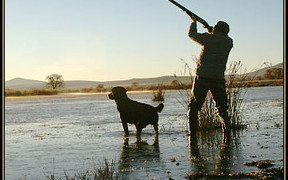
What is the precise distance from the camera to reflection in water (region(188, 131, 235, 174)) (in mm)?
5206

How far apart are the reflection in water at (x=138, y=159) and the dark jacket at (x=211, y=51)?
1618 millimetres

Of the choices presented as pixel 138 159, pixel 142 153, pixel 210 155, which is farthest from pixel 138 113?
pixel 210 155

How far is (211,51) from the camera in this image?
23.4 ft

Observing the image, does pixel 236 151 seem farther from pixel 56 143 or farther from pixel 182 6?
pixel 56 143

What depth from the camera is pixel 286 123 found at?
17.1 ft

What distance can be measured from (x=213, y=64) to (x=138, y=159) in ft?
7.33

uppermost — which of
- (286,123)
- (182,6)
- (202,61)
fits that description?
(182,6)

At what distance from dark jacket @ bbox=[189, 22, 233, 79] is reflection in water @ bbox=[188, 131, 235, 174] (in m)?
1.22

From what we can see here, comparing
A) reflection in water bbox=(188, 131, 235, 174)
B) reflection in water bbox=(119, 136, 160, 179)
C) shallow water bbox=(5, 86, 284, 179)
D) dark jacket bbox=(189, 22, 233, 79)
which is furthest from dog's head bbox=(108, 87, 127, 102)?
dark jacket bbox=(189, 22, 233, 79)

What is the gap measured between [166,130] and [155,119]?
127cm

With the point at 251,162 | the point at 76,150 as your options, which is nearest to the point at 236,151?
the point at 251,162

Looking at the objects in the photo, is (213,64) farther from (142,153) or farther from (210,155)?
(142,153)

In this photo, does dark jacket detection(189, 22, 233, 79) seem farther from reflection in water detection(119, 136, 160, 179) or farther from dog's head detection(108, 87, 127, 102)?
dog's head detection(108, 87, 127, 102)

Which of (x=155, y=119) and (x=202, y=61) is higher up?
(x=202, y=61)
